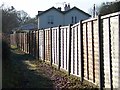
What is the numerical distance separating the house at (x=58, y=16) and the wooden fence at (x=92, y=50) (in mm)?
54734

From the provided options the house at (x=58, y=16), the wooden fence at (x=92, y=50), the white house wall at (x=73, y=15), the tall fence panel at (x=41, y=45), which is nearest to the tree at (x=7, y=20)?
the house at (x=58, y=16)

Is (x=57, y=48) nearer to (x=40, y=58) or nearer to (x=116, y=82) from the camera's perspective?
(x=40, y=58)

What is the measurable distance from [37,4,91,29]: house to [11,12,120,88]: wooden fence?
5473 centimetres

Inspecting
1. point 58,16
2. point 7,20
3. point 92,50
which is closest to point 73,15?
point 58,16

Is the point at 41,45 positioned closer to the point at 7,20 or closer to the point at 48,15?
the point at 7,20

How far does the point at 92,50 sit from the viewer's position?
1140 cm

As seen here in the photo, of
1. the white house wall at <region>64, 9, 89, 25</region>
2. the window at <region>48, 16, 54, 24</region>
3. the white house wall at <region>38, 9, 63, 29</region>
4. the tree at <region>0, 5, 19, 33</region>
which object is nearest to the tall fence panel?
the tree at <region>0, 5, 19, 33</region>

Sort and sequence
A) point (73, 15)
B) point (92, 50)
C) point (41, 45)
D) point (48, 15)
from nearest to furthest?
point (92, 50) < point (41, 45) < point (48, 15) < point (73, 15)

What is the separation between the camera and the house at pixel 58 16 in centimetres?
7456

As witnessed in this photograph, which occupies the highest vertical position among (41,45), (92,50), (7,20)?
(7,20)

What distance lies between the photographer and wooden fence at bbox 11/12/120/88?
9.22 m

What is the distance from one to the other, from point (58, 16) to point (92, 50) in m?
64.0

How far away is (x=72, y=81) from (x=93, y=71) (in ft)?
7.00

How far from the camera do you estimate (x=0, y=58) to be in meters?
15.4
